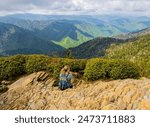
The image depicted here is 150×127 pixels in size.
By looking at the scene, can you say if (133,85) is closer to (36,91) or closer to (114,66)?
(114,66)

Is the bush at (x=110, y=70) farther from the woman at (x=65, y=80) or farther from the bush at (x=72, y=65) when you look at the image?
the bush at (x=72, y=65)

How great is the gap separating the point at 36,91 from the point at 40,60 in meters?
4.76

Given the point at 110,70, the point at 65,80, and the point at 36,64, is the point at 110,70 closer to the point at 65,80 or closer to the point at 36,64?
the point at 65,80

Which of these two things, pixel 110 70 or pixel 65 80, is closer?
pixel 65 80

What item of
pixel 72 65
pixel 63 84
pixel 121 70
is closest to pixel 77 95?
pixel 63 84

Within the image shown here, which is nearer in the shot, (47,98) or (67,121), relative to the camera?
(67,121)

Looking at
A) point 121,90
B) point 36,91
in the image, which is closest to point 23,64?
point 36,91

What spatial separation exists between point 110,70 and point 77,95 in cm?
408

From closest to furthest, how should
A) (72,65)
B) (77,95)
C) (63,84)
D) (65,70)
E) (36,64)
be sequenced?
(77,95) < (63,84) < (65,70) < (72,65) < (36,64)

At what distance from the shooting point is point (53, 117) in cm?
1551

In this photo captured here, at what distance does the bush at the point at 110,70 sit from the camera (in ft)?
91.0

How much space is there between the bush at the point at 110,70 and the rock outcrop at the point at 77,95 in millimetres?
813

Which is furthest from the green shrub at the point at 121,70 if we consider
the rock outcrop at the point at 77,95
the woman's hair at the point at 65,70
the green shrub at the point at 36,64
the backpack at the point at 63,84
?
the green shrub at the point at 36,64

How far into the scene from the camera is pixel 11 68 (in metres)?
32.2
